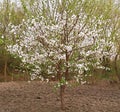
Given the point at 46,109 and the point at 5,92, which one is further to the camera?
the point at 5,92

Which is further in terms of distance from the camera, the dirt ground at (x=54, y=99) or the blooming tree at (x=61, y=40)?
the dirt ground at (x=54, y=99)

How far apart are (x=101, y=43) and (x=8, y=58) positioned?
30.0ft

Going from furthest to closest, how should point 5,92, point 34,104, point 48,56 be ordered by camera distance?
point 5,92
point 34,104
point 48,56

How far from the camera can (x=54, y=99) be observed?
9.05 m

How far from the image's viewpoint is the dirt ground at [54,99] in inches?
315

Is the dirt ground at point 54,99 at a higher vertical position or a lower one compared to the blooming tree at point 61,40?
lower

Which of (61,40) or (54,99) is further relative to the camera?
(54,99)

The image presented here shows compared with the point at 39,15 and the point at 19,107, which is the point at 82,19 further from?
the point at 19,107

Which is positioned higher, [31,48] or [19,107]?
[31,48]

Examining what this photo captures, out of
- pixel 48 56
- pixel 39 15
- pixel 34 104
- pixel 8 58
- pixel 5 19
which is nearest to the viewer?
pixel 48 56

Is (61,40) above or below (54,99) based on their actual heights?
above

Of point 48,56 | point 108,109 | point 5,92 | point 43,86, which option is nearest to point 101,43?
point 48,56

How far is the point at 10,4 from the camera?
14719 mm

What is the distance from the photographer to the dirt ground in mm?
8008
